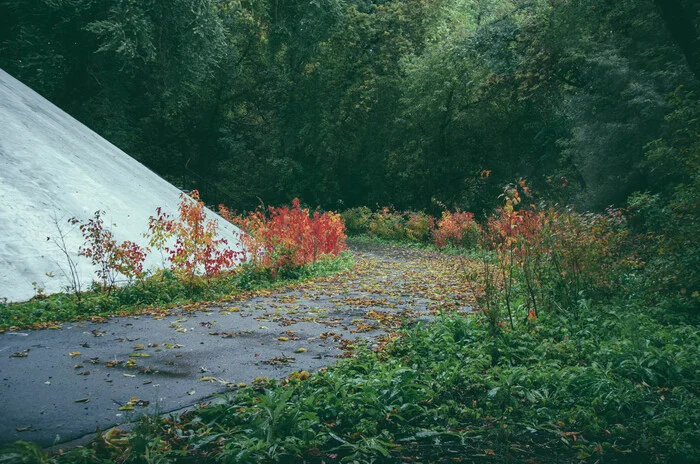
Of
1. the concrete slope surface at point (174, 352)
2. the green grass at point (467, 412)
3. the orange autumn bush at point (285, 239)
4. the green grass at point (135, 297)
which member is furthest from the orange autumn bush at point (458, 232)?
the green grass at point (467, 412)

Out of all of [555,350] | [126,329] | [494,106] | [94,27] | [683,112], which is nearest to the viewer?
[555,350]

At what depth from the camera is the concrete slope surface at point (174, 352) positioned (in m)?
3.66

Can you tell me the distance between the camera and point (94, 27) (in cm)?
1598

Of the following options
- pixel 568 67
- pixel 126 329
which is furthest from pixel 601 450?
pixel 568 67

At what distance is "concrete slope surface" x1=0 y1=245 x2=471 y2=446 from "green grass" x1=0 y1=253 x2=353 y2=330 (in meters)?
0.44

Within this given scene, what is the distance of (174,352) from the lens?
5.15 meters

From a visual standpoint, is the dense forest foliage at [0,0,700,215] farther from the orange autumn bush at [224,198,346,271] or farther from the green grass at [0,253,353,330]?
the green grass at [0,253,353,330]

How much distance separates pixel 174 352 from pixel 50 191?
5.51m

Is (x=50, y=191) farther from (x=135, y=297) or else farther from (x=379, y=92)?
(x=379, y=92)

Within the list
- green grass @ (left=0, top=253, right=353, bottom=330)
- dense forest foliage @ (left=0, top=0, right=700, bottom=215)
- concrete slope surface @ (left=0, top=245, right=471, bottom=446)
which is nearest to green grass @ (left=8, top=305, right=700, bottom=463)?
concrete slope surface @ (left=0, top=245, right=471, bottom=446)

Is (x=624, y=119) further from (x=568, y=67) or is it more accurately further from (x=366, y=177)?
(x=366, y=177)

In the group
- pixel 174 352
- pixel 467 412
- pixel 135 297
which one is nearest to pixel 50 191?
pixel 135 297

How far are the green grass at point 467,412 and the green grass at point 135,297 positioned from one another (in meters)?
3.83

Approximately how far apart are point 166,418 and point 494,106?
70.9 feet
